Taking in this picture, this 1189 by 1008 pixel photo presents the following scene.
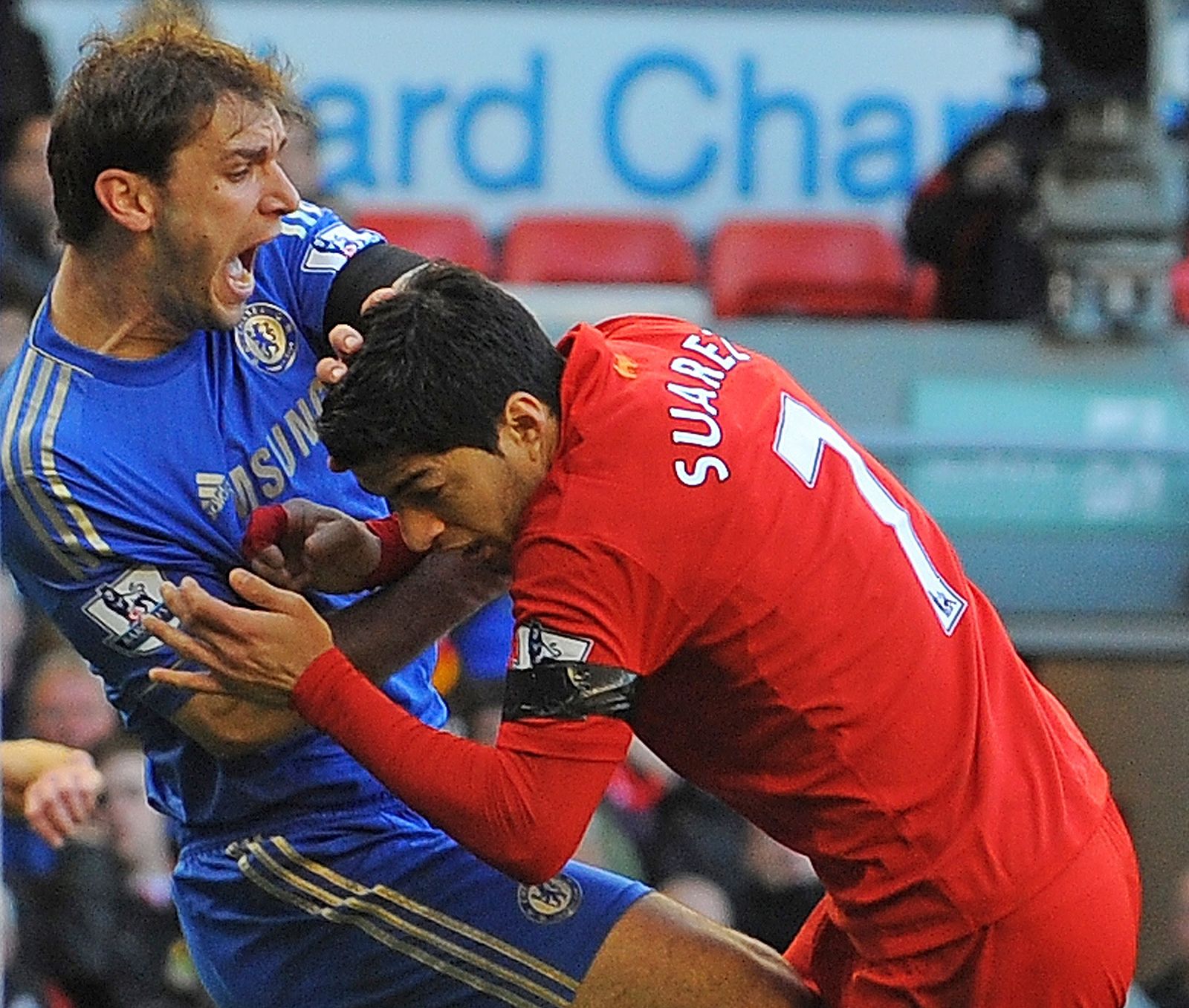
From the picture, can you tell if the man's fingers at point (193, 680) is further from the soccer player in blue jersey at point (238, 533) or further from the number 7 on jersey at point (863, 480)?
the number 7 on jersey at point (863, 480)

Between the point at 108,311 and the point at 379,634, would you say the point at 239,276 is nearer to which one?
the point at 108,311

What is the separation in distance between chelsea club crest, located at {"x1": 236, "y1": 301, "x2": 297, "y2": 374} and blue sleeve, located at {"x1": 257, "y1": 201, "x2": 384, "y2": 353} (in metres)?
0.02

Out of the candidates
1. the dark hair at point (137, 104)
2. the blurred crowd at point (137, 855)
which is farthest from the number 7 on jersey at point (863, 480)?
the blurred crowd at point (137, 855)

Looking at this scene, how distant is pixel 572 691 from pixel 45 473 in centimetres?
67

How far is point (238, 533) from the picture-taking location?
8.40 feet

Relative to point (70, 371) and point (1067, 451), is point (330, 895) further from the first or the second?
point (1067, 451)

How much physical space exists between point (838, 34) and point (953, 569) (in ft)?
17.0

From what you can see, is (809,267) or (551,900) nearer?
(551,900)

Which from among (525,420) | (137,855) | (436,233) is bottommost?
(137,855)

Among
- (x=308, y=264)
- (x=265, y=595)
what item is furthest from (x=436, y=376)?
(x=308, y=264)

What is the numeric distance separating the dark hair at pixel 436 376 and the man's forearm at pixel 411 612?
0.91 ft

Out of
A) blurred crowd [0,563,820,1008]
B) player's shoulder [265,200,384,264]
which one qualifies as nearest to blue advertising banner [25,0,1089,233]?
blurred crowd [0,563,820,1008]

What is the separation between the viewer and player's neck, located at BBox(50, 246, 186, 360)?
2533 millimetres

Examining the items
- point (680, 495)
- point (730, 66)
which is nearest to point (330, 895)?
point (680, 495)
